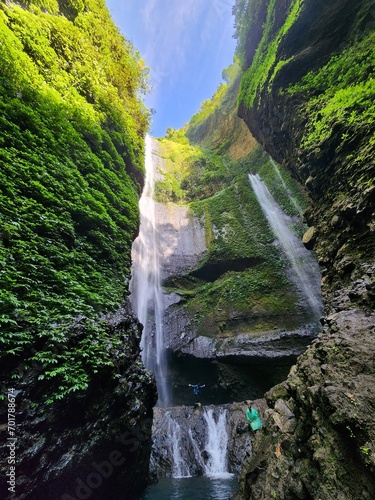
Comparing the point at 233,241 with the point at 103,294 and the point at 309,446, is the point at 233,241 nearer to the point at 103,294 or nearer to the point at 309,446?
the point at 103,294

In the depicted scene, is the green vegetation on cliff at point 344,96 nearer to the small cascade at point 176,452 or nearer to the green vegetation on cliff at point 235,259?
the green vegetation on cliff at point 235,259

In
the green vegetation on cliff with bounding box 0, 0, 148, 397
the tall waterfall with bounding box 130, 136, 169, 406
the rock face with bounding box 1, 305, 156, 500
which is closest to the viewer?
the rock face with bounding box 1, 305, 156, 500

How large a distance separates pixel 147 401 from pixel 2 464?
366 centimetres

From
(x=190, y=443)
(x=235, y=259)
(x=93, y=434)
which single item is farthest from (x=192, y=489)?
(x=235, y=259)

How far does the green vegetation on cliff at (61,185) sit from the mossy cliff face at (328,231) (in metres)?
3.56

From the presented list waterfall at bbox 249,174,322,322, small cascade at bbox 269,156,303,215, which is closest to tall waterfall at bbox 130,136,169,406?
→ waterfall at bbox 249,174,322,322

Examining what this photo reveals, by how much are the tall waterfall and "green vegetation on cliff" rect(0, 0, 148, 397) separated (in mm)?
5830

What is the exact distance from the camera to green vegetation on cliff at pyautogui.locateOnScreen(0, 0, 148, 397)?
4227 mm

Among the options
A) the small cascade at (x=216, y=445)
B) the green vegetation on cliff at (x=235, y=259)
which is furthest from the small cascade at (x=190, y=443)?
the green vegetation on cliff at (x=235, y=259)

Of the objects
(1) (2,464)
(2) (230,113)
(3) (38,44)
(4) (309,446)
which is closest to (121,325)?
(1) (2,464)

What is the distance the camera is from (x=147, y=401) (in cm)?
631

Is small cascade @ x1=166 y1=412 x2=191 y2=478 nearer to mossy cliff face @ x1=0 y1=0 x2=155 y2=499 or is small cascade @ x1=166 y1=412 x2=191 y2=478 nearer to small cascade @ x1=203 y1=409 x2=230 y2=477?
small cascade @ x1=203 y1=409 x2=230 y2=477

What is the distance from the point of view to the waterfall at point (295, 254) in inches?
485

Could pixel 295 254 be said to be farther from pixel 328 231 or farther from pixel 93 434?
pixel 93 434
